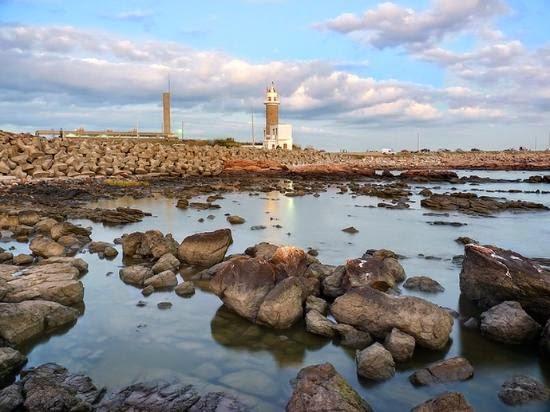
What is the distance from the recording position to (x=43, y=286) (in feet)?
28.6

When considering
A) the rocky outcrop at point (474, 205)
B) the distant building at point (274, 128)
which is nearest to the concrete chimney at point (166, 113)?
the distant building at point (274, 128)

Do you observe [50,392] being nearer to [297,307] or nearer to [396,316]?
[297,307]

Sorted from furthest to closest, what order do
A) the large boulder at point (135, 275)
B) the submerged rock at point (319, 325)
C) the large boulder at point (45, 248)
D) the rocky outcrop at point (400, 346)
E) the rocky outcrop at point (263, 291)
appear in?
the large boulder at point (45, 248)
the large boulder at point (135, 275)
the rocky outcrop at point (263, 291)
the submerged rock at point (319, 325)
the rocky outcrop at point (400, 346)

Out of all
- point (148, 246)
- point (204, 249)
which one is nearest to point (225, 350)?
point (204, 249)

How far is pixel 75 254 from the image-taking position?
502 inches

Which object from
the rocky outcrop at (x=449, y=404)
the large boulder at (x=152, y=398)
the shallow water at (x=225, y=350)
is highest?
the rocky outcrop at (x=449, y=404)

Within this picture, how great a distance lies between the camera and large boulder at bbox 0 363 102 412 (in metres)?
5.34

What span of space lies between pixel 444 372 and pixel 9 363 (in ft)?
18.0

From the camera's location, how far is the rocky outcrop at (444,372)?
247 inches

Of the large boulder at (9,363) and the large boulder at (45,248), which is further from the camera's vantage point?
the large boulder at (45,248)

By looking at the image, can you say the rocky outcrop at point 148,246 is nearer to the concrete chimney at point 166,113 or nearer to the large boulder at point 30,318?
the large boulder at point 30,318

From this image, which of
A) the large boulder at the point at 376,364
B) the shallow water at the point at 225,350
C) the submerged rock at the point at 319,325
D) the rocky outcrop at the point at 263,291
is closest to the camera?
the shallow water at the point at 225,350

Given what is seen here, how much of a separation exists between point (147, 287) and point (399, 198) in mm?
22215

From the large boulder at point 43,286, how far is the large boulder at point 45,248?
217 centimetres
